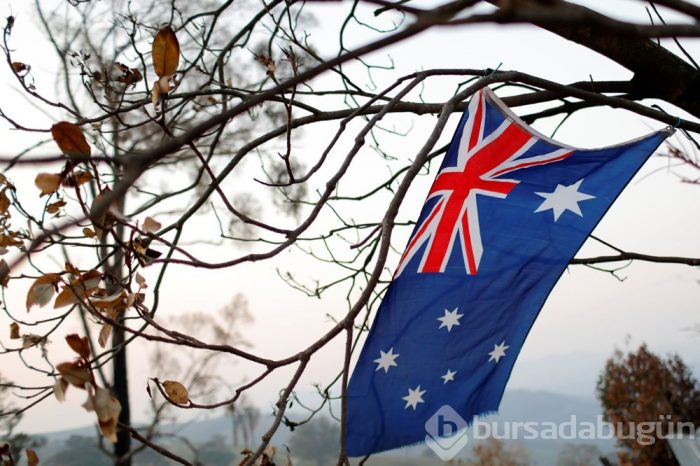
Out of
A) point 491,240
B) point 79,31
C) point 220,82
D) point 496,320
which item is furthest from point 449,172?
Answer: point 79,31

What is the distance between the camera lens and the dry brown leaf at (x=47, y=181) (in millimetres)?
1435

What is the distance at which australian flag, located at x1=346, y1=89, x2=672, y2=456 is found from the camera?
8.82 feet

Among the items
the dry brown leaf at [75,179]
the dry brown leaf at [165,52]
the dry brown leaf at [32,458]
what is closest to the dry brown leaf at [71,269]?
the dry brown leaf at [75,179]

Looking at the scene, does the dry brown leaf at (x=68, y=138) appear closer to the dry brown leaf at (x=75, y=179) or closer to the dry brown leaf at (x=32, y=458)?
the dry brown leaf at (x=75, y=179)

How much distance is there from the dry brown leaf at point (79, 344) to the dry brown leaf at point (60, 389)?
6cm

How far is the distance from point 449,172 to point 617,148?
659 mm

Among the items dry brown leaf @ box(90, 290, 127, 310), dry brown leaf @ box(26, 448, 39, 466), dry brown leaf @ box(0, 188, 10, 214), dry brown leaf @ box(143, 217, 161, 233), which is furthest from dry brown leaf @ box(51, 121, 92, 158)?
dry brown leaf @ box(0, 188, 10, 214)

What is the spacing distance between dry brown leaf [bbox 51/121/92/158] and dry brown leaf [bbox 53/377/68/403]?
0.44 metres

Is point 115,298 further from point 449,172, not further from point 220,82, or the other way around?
point 220,82

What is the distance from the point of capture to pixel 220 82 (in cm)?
430

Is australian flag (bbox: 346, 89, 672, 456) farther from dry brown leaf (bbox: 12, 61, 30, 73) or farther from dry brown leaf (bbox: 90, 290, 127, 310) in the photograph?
dry brown leaf (bbox: 12, 61, 30, 73)

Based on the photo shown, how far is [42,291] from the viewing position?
1.89m

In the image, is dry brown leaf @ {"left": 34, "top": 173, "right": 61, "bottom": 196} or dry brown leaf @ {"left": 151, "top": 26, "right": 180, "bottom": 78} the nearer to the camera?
dry brown leaf @ {"left": 151, "top": 26, "right": 180, "bottom": 78}

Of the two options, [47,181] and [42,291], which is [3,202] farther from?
[47,181]
